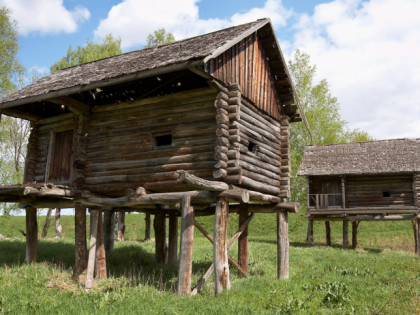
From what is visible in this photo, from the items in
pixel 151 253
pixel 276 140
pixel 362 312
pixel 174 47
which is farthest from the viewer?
pixel 151 253

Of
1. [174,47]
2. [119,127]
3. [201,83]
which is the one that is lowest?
[119,127]

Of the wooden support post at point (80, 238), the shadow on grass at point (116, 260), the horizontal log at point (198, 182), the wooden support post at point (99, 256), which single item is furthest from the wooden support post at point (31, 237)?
the horizontal log at point (198, 182)

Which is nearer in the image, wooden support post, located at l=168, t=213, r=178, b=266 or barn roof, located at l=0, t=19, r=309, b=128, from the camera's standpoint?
barn roof, located at l=0, t=19, r=309, b=128

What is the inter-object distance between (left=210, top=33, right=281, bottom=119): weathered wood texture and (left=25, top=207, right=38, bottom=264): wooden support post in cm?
966

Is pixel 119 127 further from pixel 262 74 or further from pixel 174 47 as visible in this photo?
pixel 262 74

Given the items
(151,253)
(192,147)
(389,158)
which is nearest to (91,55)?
(151,253)

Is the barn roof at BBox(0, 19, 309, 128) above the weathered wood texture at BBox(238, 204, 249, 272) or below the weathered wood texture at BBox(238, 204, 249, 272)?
above

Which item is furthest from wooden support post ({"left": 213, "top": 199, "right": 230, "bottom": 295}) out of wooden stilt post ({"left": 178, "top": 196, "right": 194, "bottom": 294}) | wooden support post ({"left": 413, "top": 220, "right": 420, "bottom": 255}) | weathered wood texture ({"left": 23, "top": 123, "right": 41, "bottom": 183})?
wooden support post ({"left": 413, "top": 220, "right": 420, "bottom": 255})

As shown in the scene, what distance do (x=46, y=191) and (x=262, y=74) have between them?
Result: 808 centimetres

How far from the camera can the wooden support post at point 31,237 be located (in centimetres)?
1497

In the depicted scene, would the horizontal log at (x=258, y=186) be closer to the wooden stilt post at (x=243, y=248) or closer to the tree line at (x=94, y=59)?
the wooden stilt post at (x=243, y=248)

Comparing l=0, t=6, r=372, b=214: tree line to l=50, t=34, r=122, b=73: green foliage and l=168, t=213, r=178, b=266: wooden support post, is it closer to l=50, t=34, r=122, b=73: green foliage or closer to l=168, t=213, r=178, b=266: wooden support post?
l=50, t=34, r=122, b=73: green foliage

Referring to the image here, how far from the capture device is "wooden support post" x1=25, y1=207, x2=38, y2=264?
49.1 feet

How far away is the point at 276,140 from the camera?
47.3 ft
